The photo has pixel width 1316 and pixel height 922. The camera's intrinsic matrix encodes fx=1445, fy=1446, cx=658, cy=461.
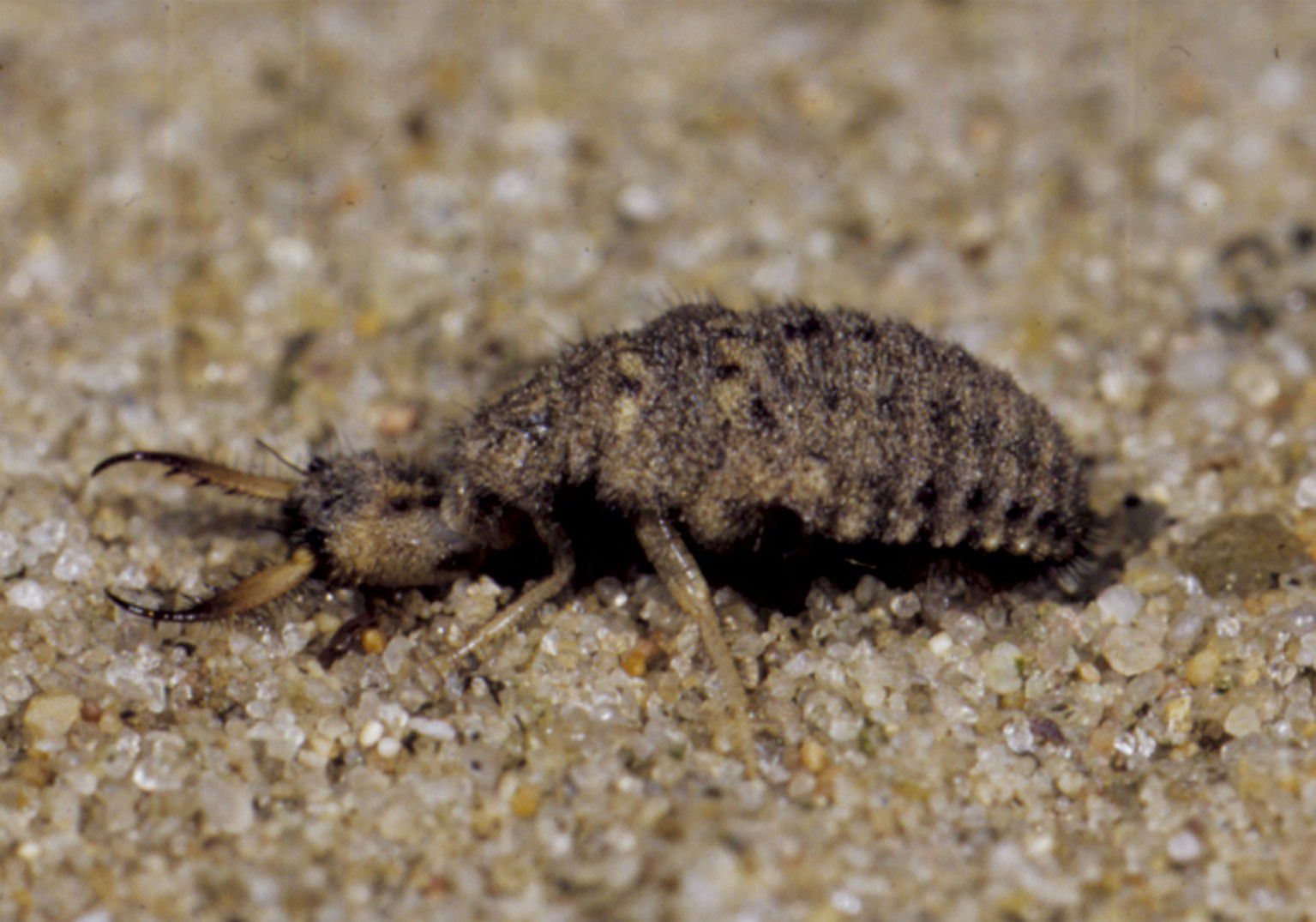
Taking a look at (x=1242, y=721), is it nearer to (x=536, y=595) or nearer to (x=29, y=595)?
(x=536, y=595)

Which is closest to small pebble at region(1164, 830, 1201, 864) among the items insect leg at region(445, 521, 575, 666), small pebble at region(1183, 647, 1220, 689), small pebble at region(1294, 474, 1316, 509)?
small pebble at region(1183, 647, 1220, 689)

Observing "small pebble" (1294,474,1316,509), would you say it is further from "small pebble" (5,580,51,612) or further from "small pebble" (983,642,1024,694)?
"small pebble" (5,580,51,612)

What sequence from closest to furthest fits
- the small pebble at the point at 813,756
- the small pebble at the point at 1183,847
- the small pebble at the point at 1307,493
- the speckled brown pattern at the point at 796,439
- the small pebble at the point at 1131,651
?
1. the small pebble at the point at 1183,847
2. the small pebble at the point at 813,756
3. the speckled brown pattern at the point at 796,439
4. the small pebble at the point at 1131,651
5. the small pebble at the point at 1307,493

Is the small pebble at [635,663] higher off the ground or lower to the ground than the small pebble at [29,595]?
lower

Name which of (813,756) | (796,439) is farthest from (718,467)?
(813,756)

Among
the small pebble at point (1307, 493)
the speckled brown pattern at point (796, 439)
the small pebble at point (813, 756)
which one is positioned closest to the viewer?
the small pebble at point (813, 756)

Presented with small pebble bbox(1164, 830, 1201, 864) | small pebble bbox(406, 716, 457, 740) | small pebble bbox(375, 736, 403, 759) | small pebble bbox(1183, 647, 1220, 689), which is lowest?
small pebble bbox(375, 736, 403, 759)

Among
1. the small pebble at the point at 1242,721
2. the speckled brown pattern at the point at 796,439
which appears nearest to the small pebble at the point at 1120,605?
the speckled brown pattern at the point at 796,439

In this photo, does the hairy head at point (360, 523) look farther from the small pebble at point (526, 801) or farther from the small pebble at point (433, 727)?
the small pebble at point (526, 801)
